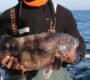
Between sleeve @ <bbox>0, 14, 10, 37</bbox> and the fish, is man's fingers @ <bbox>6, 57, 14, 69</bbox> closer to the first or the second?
the fish

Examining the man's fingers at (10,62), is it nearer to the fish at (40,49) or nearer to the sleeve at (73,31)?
the fish at (40,49)

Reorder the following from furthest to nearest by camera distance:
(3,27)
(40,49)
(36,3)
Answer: (3,27) → (36,3) → (40,49)

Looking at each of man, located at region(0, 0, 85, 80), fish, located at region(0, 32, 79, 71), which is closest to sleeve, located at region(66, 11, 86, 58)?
man, located at region(0, 0, 85, 80)

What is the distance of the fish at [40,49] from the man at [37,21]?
30 cm

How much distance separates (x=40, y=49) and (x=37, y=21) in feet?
1.74

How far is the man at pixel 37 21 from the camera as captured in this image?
4.66 m

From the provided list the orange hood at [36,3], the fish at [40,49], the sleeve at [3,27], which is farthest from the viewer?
the sleeve at [3,27]

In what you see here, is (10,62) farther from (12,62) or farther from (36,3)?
(36,3)

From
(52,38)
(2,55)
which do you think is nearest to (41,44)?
(52,38)

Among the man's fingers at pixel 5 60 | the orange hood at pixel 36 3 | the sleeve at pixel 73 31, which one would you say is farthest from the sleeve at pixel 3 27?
the sleeve at pixel 73 31

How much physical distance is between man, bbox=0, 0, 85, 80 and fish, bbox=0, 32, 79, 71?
301 millimetres

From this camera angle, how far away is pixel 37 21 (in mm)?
4719

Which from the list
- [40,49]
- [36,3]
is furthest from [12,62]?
[36,3]

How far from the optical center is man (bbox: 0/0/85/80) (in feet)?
15.3
